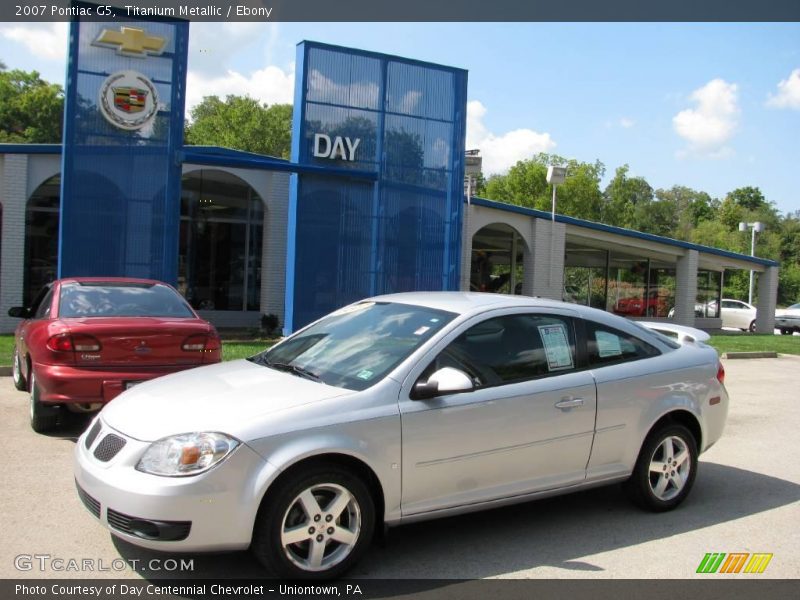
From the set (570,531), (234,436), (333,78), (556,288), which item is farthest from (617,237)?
(234,436)

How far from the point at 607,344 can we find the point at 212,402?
2755 mm

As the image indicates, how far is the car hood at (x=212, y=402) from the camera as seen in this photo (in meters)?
3.88

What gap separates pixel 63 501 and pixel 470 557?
2841 mm

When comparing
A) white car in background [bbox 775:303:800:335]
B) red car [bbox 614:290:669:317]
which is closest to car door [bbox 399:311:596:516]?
red car [bbox 614:290:669:317]

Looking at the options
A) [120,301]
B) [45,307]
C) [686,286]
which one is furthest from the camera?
[686,286]

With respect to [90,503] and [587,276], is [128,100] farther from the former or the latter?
[587,276]

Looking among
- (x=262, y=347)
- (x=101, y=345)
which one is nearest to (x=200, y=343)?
(x=101, y=345)

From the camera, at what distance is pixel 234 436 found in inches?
149

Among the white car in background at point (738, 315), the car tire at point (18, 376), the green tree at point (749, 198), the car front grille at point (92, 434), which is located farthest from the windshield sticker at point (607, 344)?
the green tree at point (749, 198)

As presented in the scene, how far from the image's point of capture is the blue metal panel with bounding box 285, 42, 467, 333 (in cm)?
1641

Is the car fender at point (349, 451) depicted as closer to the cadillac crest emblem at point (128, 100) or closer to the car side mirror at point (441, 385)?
the car side mirror at point (441, 385)

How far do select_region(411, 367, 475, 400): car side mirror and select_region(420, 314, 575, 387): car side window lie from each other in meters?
0.11

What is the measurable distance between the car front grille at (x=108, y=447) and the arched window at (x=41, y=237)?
15219 millimetres

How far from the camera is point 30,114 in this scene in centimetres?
5550
